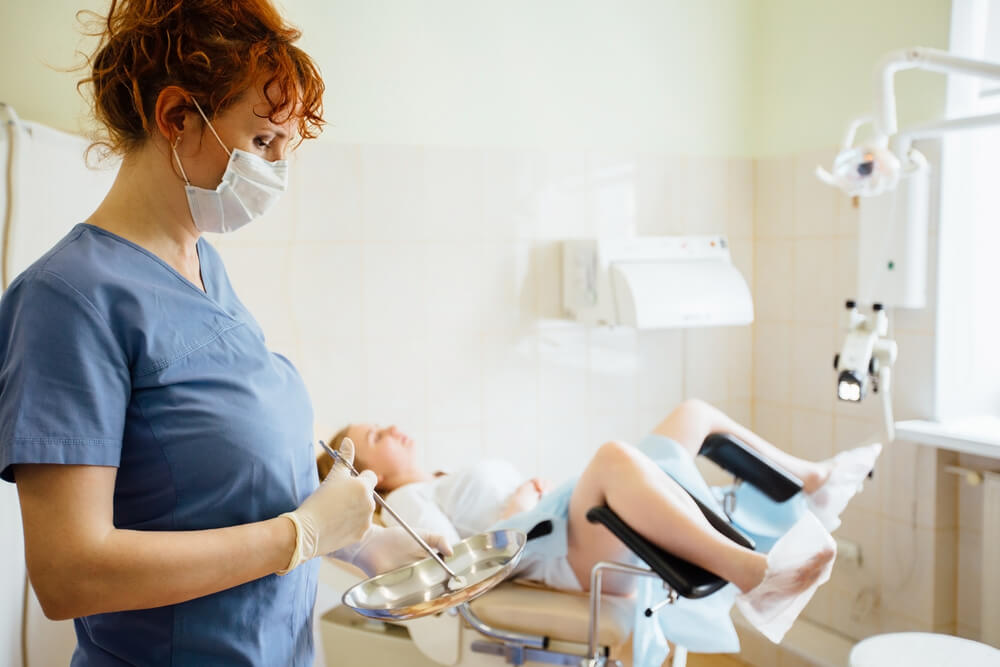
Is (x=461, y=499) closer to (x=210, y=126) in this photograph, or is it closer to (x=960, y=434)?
(x=960, y=434)

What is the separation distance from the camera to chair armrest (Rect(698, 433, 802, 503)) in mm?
2078

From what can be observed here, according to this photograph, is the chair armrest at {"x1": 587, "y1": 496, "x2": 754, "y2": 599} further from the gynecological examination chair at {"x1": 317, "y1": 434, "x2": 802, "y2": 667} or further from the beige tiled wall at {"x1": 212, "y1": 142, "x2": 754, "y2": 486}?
the beige tiled wall at {"x1": 212, "y1": 142, "x2": 754, "y2": 486}

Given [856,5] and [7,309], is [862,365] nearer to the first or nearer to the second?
[856,5]

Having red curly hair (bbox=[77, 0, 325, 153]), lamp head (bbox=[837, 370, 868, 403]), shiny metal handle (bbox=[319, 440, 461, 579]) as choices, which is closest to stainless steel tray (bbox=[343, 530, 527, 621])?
shiny metal handle (bbox=[319, 440, 461, 579])

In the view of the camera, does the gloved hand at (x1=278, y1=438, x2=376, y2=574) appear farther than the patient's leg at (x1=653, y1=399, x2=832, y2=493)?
No

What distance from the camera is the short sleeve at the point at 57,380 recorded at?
784mm

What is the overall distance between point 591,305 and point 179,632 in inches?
71.4

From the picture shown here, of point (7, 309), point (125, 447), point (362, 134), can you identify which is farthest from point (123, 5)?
point (362, 134)

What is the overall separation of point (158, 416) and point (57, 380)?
11 centimetres

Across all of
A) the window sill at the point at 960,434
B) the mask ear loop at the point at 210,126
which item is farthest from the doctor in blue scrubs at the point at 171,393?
the window sill at the point at 960,434

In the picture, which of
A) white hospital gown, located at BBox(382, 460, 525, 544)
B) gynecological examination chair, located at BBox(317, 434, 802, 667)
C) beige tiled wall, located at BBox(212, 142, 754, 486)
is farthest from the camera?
beige tiled wall, located at BBox(212, 142, 754, 486)

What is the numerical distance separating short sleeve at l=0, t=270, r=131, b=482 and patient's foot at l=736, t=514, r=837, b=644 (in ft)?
4.08

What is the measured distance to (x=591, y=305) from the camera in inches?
101

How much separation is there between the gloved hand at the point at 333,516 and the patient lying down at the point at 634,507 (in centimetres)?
83
